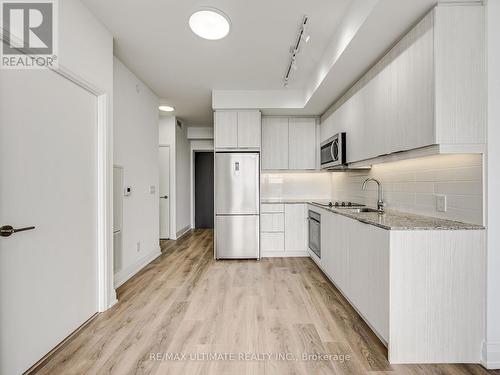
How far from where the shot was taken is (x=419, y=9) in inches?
68.1

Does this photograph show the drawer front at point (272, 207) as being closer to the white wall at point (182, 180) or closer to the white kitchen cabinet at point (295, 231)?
the white kitchen cabinet at point (295, 231)

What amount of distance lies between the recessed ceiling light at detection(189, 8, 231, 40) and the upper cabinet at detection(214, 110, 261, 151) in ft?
5.48

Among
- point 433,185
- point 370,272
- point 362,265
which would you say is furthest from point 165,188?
point 433,185

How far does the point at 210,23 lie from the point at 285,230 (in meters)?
3.03

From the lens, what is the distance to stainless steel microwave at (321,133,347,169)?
10.8 feet

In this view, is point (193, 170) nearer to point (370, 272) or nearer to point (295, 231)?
point (295, 231)

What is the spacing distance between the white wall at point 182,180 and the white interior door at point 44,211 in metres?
3.49

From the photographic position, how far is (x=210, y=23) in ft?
7.62

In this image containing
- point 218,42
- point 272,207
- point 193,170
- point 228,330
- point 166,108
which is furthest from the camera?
point 193,170

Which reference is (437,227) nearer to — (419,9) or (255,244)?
(419,9)

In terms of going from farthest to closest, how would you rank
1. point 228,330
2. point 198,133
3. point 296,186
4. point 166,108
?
1. point 198,133
2. point 166,108
3. point 296,186
4. point 228,330

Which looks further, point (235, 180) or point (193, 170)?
point (193, 170)

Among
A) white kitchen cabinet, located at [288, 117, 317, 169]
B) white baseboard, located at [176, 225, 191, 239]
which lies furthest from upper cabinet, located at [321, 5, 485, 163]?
white baseboard, located at [176, 225, 191, 239]

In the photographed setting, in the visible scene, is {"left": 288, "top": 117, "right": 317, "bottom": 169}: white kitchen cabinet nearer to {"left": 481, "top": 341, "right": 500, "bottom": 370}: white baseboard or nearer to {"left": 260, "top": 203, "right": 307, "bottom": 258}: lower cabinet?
{"left": 260, "top": 203, "right": 307, "bottom": 258}: lower cabinet
